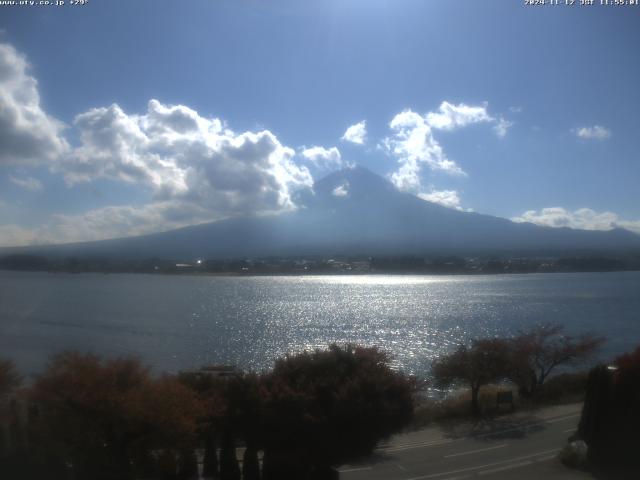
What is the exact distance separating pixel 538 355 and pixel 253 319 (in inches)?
859

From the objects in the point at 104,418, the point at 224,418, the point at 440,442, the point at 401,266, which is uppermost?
the point at 401,266

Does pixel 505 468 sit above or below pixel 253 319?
above

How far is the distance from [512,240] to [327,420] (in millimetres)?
130491

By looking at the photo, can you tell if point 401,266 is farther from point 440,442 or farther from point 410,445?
point 410,445

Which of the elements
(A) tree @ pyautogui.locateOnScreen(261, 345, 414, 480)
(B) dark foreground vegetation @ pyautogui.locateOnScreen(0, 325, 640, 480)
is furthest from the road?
(A) tree @ pyautogui.locateOnScreen(261, 345, 414, 480)

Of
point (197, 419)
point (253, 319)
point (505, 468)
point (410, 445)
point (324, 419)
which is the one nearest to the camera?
point (324, 419)

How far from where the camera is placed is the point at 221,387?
26.7 ft

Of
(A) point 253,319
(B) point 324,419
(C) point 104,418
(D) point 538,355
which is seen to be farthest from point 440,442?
(A) point 253,319

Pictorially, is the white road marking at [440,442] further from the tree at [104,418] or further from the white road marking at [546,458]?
the tree at [104,418]

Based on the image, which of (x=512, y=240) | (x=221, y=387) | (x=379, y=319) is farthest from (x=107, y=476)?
(x=512, y=240)

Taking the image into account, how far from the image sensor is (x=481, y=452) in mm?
9016

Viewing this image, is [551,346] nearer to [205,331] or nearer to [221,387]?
[221,387]

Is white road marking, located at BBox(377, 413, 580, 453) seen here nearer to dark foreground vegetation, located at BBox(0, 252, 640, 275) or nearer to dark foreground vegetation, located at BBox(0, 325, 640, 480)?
dark foreground vegetation, located at BBox(0, 325, 640, 480)

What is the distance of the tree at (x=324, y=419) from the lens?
23.9ft
